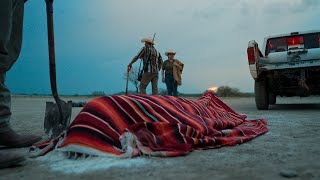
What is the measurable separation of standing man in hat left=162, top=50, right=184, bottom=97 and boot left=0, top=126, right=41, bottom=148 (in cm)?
704

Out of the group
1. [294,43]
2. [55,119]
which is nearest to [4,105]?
[55,119]

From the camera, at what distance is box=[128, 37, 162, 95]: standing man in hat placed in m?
8.44

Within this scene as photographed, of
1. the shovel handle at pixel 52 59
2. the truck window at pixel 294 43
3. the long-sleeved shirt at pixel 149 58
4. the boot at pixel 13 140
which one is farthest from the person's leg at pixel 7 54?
the truck window at pixel 294 43

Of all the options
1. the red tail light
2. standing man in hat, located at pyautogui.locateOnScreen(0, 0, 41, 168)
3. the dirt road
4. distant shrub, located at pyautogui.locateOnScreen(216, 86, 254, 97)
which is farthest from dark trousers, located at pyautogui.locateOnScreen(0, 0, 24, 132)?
distant shrub, located at pyautogui.locateOnScreen(216, 86, 254, 97)

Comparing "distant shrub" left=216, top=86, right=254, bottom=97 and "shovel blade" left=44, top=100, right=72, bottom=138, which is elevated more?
"shovel blade" left=44, top=100, right=72, bottom=138

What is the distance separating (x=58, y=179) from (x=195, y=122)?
1466 mm

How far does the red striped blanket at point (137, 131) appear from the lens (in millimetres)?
2502

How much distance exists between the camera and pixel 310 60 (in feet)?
23.2

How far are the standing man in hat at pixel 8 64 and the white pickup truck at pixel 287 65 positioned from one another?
5.09m

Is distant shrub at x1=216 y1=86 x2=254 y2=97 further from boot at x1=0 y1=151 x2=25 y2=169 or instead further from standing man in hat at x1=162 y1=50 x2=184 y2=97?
boot at x1=0 y1=151 x2=25 y2=169

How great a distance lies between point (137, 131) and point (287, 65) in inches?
211

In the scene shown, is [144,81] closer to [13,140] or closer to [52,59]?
[52,59]

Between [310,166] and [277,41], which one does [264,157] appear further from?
[277,41]

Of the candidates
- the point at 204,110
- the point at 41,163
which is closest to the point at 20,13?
the point at 41,163
